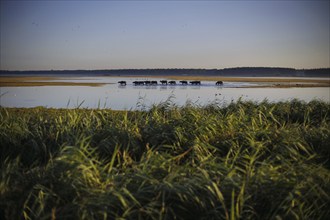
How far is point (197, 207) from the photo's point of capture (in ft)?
14.4

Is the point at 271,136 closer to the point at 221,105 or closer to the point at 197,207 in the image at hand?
the point at 197,207

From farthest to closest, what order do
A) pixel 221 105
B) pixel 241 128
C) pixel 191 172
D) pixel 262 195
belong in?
pixel 221 105
pixel 241 128
pixel 191 172
pixel 262 195

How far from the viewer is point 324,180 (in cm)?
485

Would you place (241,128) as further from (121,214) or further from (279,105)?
(279,105)

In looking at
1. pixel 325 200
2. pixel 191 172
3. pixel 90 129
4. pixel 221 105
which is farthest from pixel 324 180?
pixel 221 105

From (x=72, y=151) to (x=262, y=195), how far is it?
2910mm

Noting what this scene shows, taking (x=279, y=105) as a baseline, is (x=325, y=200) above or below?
below

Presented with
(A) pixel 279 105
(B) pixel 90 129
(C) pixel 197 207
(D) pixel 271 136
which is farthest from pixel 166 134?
(A) pixel 279 105

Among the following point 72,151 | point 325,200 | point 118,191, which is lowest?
point 325,200

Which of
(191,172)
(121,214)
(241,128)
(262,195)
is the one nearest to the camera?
(121,214)

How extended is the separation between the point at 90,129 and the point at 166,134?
164 cm

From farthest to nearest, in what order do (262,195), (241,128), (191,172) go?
1. (241,128)
2. (191,172)
3. (262,195)

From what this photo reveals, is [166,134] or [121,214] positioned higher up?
[166,134]

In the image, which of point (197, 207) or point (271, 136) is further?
point (271, 136)
